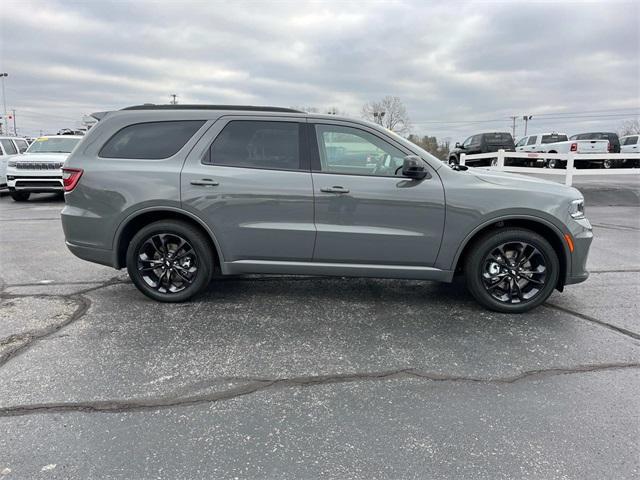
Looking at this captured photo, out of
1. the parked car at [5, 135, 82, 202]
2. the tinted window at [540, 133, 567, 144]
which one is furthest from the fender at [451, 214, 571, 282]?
the tinted window at [540, 133, 567, 144]

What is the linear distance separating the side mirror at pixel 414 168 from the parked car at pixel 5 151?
1502cm

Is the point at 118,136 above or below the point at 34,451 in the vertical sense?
above

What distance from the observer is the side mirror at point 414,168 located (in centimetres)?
405

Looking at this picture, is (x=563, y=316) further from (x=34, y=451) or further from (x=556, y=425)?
(x=34, y=451)

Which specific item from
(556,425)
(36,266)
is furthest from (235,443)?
(36,266)

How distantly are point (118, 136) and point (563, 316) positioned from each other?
472cm

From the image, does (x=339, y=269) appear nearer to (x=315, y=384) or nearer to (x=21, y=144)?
(x=315, y=384)

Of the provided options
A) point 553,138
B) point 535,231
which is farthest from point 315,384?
point 553,138

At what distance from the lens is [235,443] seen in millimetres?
2482

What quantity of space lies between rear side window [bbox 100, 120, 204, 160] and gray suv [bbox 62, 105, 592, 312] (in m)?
0.01

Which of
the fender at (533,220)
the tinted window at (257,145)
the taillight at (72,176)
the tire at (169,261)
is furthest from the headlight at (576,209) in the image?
the taillight at (72,176)

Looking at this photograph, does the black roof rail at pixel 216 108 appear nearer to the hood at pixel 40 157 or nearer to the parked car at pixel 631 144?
the hood at pixel 40 157

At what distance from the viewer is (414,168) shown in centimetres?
407

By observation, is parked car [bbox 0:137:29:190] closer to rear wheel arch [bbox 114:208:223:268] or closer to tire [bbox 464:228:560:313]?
rear wheel arch [bbox 114:208:223:268]
